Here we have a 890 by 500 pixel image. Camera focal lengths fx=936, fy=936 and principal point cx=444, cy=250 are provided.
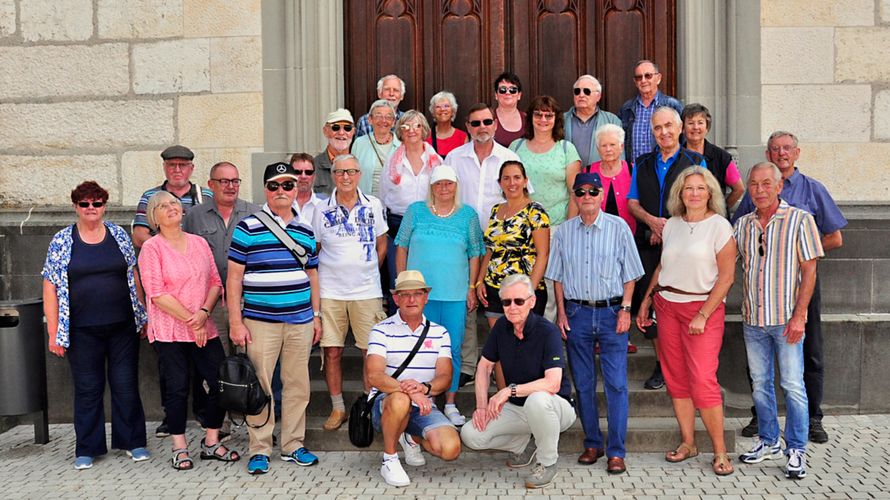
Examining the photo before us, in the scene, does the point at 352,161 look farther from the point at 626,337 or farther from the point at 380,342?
the point at 626,337

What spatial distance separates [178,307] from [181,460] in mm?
916

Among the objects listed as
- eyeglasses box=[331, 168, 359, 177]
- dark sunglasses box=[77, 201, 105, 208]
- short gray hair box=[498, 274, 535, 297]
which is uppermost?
eyeglasses box=[331, 168, 359, 177]

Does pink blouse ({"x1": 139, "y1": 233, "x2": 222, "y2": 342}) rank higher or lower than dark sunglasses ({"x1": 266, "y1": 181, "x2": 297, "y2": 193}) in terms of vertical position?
lower

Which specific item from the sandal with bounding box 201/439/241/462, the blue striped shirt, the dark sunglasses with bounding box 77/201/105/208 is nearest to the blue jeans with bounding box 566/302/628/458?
the blue striped shirt

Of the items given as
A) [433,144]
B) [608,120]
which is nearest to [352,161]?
[433,144]

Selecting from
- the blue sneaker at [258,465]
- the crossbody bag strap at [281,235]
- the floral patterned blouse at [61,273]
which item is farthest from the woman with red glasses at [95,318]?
the crossbody bag strap at [281,235]

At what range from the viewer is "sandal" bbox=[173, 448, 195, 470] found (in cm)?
557

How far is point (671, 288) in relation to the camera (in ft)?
17.8

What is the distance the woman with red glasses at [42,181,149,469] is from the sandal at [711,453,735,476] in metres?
3.44

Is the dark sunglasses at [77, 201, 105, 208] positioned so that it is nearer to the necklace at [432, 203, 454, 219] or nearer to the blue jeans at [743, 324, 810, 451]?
the necklace at [432, 203, 454, 219]

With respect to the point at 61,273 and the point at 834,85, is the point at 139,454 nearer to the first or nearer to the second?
the point at 61,273

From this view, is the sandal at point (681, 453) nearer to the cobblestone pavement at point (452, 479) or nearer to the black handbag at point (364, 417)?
the cobblestone pavement at point (452, 479)

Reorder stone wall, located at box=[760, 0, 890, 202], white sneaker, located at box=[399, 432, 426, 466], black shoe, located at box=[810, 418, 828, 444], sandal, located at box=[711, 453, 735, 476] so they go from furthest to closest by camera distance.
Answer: stone wall, located at box=[760, 0, 890, 202] < black shoe, located at box=[810, 418, 828, 444] < white sneaker, located at box=[399, 432, 426, 466] < sandal, located at box=[711, 453, 735, 476]

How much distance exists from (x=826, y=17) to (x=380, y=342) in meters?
4.17
